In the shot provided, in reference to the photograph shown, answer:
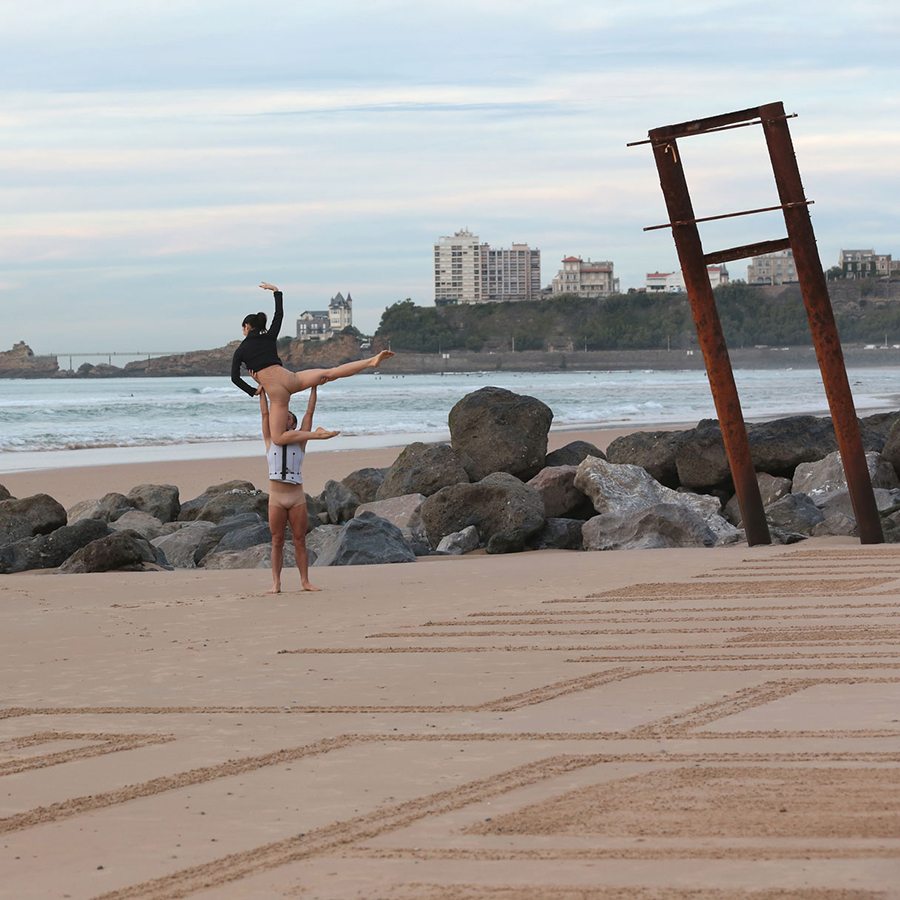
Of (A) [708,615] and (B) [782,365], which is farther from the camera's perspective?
(B) [782,365]

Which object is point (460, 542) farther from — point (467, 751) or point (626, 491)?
point (467, 751)

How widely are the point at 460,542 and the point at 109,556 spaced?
10.2ft

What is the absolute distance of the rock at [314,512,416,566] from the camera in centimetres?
1043

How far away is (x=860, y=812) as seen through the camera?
3525 millimetres

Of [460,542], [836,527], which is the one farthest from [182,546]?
[836,527]

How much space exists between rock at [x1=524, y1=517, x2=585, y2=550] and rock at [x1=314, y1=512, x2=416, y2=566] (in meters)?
1.42

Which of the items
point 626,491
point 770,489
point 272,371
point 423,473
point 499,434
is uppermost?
point 272,371

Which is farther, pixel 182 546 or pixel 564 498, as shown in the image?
pixel 564 498

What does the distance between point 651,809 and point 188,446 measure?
29176 millimetres

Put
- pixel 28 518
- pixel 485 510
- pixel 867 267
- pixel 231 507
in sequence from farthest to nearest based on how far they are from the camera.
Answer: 1. pixel 867 267
2. pixel 231 507
3. pixel 28 518
4. pixel 485 510

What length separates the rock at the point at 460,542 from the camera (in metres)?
11.6

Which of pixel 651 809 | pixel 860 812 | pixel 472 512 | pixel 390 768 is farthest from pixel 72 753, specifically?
pixel 472 512

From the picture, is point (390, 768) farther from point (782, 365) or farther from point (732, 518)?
point (782, 365)

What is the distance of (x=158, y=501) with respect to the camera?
50.5 feet
